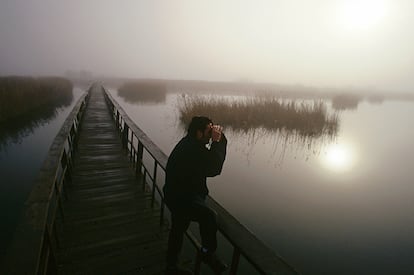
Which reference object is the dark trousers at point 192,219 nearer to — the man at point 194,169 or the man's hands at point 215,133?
the man at point 194,169

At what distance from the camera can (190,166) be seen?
2.22 metres

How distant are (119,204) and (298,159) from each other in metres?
7.99

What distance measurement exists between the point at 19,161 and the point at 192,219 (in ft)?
30.1

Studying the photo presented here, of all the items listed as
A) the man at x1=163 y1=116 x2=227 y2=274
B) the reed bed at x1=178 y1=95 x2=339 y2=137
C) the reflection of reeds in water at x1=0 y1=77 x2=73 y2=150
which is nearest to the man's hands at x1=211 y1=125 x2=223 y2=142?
the man at x1=163 y1=116 x2=227 y2=274

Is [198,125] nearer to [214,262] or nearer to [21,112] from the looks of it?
[214,262]

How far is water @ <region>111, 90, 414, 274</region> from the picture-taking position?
16.4 ft

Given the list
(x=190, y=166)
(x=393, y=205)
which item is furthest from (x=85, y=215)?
(x=393, y=205)

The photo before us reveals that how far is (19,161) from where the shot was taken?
870cm

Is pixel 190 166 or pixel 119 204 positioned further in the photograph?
pixel 119 204

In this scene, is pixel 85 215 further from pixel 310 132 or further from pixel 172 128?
pixel 310 132

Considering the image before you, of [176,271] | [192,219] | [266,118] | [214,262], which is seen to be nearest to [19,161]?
[176,271]

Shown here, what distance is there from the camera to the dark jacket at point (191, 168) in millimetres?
2227

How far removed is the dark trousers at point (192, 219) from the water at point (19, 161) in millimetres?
3770

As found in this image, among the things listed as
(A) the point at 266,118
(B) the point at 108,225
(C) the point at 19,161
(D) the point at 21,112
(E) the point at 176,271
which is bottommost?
(C) the point at 19,161
